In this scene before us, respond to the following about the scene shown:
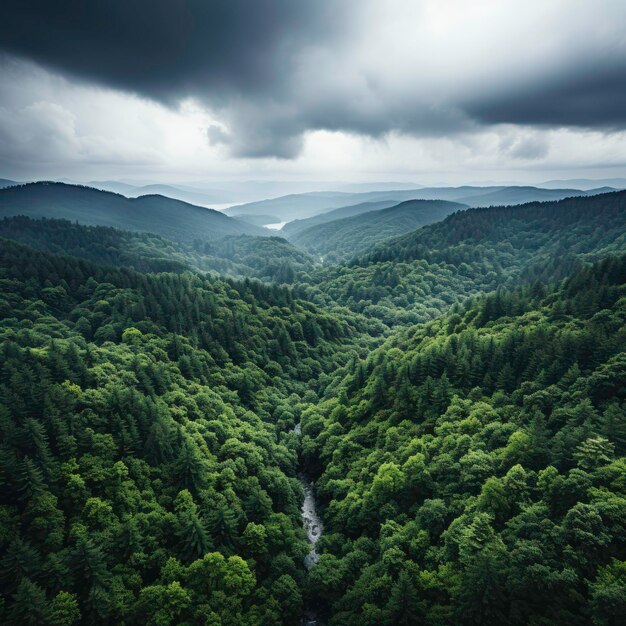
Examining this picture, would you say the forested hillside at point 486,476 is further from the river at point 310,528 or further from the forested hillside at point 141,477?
the forested hillside at point 141,477

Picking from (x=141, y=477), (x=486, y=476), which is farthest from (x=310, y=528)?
(x=486, y=476)

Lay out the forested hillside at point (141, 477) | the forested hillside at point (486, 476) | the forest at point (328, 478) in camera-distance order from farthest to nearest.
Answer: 1. the forested hillside at point (141, 477)
2. the forest at point (328, 478)
3. the forested hillside at point (486, 476)

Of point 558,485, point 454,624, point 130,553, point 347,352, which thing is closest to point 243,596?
point 130,553

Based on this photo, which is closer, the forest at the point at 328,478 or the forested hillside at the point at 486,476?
the forested hillside at the point at 486,476

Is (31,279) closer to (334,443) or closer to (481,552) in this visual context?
(334,443)

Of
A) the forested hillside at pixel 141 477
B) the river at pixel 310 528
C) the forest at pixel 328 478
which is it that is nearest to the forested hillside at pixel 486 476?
the forest at pixel 328 478

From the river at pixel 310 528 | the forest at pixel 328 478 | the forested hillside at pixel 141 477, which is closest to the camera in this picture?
the forest at pixel 328 478

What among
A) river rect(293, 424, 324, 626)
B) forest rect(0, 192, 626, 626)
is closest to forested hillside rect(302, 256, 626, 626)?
forest rect(0, 192, 626, 626)
